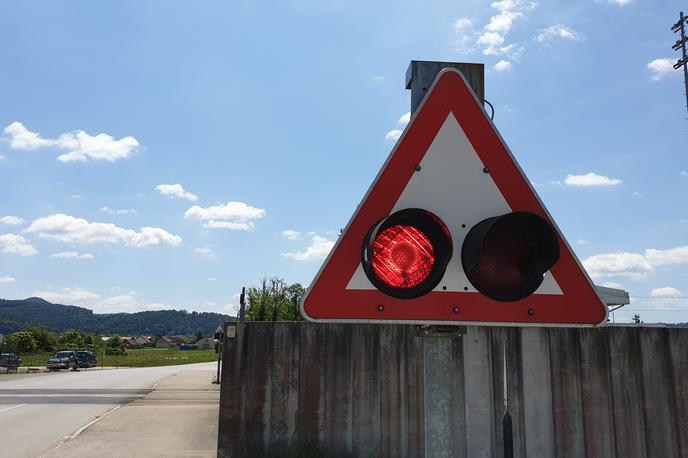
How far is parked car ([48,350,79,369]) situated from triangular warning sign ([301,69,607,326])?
4874 cm

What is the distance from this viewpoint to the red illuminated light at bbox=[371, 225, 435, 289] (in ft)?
6.26

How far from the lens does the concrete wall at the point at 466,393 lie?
6.82 m

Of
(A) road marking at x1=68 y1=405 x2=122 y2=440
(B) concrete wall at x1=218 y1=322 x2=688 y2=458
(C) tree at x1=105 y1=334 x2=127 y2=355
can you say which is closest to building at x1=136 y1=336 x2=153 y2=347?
(C) tree at x1=105 y1=334 x2=127 y2=355

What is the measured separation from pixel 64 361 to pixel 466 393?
46162 millimetres

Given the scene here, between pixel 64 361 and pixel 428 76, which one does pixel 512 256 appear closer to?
pixel 428 76

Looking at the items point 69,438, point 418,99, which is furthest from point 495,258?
point 69,438

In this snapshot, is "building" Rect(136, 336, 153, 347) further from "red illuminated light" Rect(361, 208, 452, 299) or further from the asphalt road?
"red illuminated light" Rect(361, 208, 452, 299)

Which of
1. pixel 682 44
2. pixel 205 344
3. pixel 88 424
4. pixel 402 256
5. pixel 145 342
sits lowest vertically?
pixel 145 342

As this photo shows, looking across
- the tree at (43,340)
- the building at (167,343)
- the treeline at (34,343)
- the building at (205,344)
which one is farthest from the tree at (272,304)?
the building at (167,343)

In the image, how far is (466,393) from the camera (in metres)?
6.66

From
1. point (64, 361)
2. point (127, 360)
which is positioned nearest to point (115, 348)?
point (127, 360)

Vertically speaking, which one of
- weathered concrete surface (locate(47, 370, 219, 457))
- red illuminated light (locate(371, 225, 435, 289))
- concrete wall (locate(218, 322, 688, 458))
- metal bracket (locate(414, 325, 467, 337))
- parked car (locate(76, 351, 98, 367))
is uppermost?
red illuminated light (locate(371, 225, 435, 289))

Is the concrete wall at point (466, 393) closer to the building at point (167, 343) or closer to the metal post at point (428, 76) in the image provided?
the metal post at point (428, 76)

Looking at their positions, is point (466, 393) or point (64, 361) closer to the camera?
point (466, 393)
